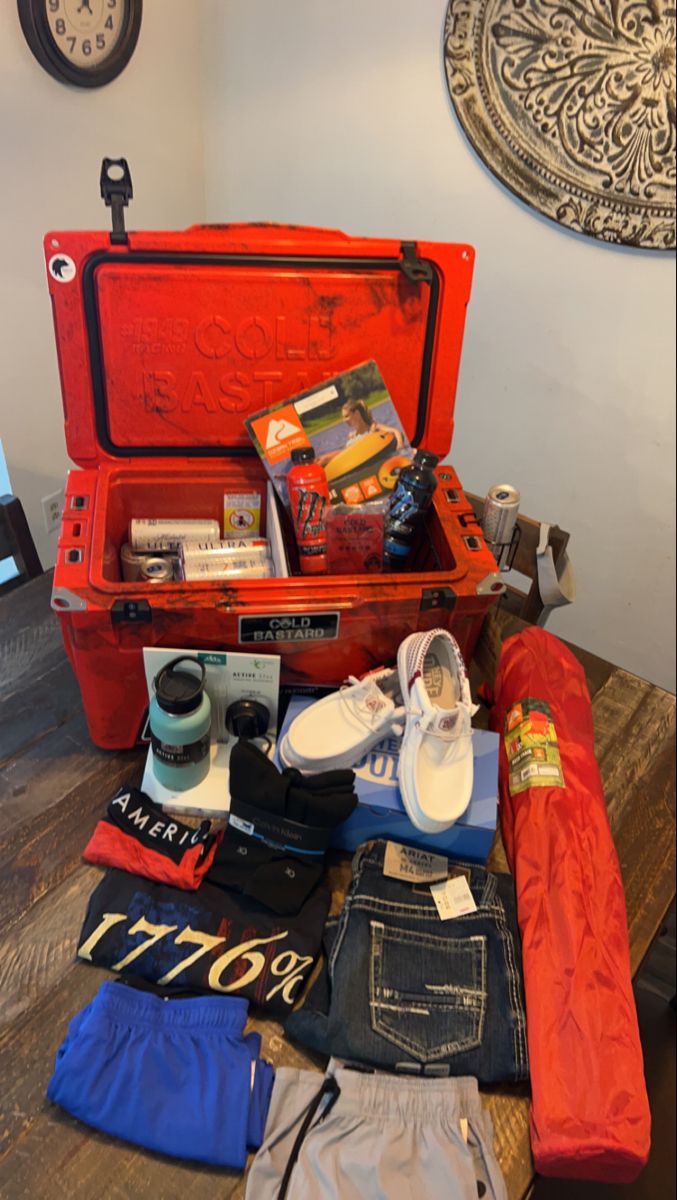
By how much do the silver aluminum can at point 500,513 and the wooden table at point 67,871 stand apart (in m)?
0.13

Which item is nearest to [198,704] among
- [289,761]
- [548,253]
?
[289,761]

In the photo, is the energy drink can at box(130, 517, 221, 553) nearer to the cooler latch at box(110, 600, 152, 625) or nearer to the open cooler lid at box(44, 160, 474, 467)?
the open cooler lid at box(44, 160, 474, 467)

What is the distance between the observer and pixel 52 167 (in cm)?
136

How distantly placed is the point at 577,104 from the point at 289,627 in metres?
1.10

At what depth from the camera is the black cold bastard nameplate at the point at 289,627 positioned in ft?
2.85

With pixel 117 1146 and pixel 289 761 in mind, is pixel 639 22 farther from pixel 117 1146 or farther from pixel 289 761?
pixel 117 1146

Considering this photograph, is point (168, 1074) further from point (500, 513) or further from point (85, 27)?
point (85, 27)

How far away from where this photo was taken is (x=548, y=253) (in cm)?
147

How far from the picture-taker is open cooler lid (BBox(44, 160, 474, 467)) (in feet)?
3.14

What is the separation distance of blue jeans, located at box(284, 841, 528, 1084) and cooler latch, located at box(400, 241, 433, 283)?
734 mm

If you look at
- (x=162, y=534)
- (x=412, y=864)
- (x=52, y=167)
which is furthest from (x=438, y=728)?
(x=52, y=167)

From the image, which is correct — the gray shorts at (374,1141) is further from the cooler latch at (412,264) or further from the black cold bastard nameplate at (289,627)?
the cooler latch at (412,264)

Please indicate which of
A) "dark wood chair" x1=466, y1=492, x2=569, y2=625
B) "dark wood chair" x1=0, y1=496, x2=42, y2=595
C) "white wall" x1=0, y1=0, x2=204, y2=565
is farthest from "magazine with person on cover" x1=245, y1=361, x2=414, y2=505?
"white wall" x1=0, y1=0, x2=204, y2=565

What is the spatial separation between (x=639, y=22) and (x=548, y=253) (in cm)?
37
